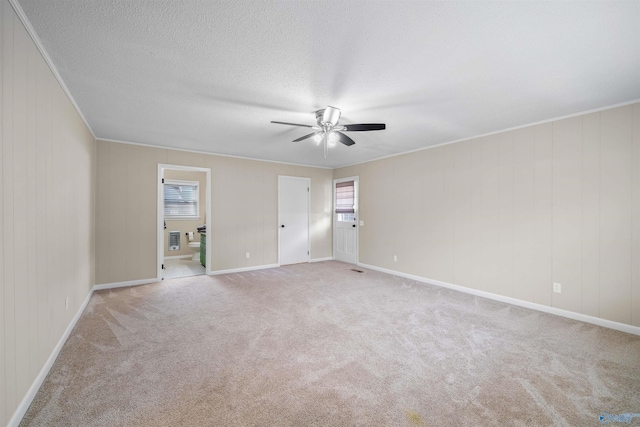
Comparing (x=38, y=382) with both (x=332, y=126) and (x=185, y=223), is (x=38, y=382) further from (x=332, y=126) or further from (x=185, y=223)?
(x=185, y=223)

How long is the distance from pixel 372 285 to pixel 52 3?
15.6 ft

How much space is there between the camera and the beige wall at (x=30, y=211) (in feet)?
4.90

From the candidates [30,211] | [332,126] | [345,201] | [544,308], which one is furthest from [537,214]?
[30,211]

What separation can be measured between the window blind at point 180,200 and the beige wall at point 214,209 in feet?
8.73

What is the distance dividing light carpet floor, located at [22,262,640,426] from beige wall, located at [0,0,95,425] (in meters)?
Answer: 0.39

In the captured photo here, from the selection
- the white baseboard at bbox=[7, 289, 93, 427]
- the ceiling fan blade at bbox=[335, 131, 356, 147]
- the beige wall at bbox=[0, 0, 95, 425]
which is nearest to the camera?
the beige wall at bbox=[0, 0, 95, 425]

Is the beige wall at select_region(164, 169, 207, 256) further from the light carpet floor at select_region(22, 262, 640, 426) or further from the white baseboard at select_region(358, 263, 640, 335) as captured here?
the white baseboard at select_region(358, 263, 640, 335)

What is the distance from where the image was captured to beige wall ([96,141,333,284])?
448cm

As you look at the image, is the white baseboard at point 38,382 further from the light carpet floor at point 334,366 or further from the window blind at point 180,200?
the window blind at point 180,200

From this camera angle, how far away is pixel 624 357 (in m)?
2.40

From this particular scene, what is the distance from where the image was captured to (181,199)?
753 centimetres

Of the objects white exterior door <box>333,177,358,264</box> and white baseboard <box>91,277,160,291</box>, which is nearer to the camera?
white baseboard <box>91,277,160,291</box>

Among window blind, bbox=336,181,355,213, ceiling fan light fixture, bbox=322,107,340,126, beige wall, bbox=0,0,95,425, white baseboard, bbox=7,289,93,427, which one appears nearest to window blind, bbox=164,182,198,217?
window blind, bbox=336,181,355,213

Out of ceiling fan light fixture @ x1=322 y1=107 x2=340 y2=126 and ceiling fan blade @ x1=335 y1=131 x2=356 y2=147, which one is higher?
ceiling fan light fixture @ x1=322 y1=107 x2=340 y2=126
